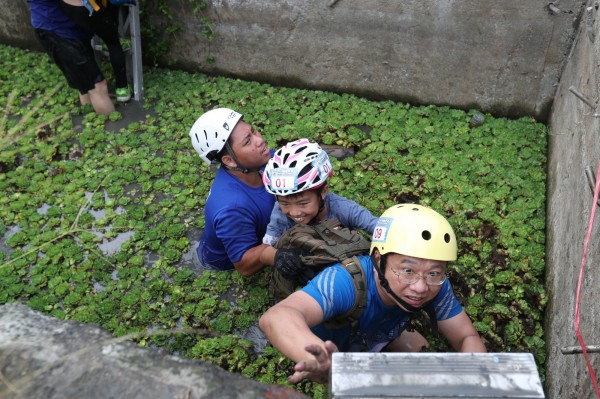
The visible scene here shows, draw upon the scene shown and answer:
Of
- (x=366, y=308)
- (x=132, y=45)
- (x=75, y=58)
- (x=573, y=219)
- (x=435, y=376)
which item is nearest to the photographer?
(x=435, y=376)

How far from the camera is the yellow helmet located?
3211 mm

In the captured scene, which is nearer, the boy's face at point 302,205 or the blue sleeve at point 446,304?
the blue sleeve at point 446,304

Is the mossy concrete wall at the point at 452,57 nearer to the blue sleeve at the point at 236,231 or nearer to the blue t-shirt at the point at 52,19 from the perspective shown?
the blue t-shirt at the point at 52,19

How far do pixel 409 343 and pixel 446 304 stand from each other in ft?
2.84

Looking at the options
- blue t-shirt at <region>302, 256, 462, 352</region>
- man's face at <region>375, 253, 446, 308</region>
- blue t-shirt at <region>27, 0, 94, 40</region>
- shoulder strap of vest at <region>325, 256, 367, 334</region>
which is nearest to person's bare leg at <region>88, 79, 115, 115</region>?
blue t-shirt at <region>27, 0, 94, 40</region>

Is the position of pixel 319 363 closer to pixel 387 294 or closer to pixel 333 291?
pixel 333 291

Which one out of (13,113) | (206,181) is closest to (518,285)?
(206,181)

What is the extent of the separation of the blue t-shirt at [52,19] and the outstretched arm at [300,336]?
5737 mm

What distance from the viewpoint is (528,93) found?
6.63 meters

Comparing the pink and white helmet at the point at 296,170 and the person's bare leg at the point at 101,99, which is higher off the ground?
the pink and white helmet at the point at 296,170

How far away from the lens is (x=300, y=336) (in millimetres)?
2703

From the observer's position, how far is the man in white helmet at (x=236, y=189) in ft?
15.0


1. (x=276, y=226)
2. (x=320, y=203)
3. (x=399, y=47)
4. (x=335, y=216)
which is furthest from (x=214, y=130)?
(x=399, y=47)

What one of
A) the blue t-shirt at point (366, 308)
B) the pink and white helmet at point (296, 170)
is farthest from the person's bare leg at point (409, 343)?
the pink and white helmet at point (296, 170)
